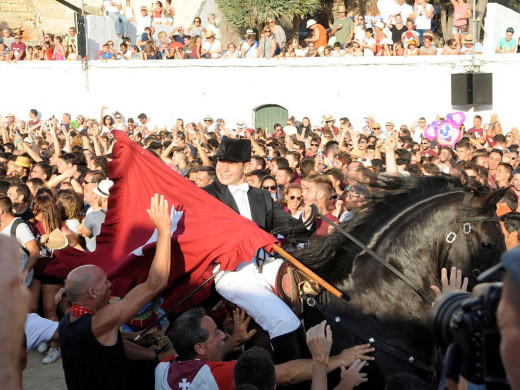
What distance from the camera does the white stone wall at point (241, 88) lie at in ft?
77.2

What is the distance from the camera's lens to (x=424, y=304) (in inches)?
189

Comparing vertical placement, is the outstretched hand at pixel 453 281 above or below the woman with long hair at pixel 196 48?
below

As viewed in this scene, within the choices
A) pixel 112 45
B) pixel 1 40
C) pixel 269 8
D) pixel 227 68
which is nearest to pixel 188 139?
pixel 227 68

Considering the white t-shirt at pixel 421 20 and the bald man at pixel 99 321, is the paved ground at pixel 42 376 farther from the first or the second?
the white t-shirt at pixel 421 20

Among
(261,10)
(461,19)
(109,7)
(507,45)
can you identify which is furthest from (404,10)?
(109,7)

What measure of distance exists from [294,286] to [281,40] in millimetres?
21703

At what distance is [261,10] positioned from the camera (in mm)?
28391

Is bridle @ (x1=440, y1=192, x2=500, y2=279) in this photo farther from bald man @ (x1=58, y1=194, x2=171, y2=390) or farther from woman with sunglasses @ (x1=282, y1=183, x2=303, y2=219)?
woman with sunglasses @ (x1=282, y1=183, x2=303, y2=219)

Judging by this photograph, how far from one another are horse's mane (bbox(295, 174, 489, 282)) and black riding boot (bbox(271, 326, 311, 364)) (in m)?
0.47

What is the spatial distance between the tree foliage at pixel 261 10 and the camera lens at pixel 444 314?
89.5 ft

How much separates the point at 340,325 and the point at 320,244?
0.58 m

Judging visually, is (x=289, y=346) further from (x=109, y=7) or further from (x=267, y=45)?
(x=109, y=7)

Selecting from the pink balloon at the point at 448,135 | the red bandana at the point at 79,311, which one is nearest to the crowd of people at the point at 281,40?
the pink balloon at the point at 448,135

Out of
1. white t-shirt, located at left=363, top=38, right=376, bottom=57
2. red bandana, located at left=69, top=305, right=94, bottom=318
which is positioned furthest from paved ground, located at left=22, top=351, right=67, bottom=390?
white t-shirt, located at left=363, top=38, right=376, bottom=57
